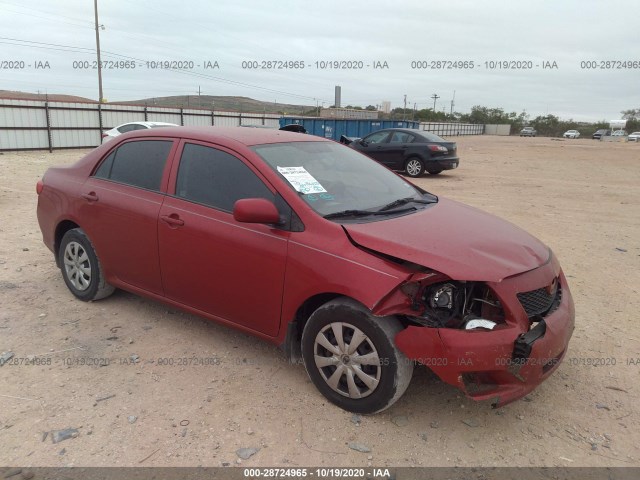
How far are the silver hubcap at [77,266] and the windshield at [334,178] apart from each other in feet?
6.76

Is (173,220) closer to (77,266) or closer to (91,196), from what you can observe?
(91,196)

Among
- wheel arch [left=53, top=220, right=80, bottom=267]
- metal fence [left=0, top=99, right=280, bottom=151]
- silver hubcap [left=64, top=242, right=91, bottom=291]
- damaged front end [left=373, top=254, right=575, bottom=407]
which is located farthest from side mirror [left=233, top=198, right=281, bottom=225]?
metal fence [left=0, top=99, right=280, bottom=151]

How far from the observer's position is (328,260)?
9.32 feet

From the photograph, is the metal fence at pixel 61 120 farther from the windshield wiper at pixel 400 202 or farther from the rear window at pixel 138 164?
the windshield wiper at pixel 400 202

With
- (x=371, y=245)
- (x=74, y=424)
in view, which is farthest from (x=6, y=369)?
(x=371, y=245)

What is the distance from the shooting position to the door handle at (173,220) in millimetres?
3493

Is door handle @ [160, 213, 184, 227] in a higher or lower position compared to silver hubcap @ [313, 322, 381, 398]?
higher

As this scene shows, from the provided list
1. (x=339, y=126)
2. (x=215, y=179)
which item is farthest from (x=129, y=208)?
(x=339, y=126)

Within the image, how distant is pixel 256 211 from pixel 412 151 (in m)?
12.0

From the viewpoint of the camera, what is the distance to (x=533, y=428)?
288 cm

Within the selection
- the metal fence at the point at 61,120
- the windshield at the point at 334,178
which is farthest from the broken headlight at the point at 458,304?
the metal fence at the point at 61,120

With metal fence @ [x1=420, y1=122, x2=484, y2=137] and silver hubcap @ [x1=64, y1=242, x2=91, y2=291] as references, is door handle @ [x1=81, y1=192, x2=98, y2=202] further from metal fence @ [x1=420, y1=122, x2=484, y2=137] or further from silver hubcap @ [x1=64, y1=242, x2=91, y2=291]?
metal fence @ [x1=420, y1=122, x2=484, y2=137]

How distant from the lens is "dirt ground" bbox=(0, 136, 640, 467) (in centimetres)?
262

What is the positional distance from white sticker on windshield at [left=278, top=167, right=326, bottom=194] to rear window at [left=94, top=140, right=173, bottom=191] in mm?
1095
